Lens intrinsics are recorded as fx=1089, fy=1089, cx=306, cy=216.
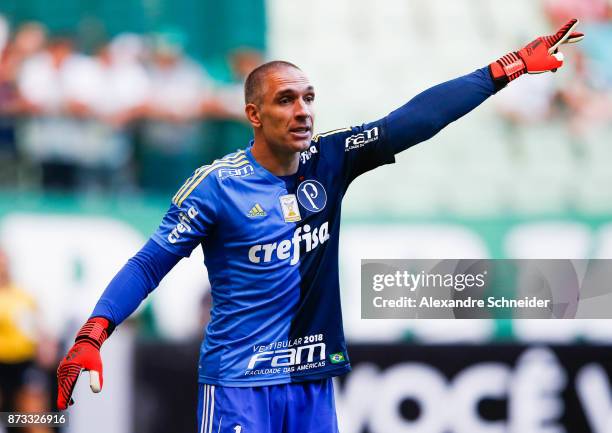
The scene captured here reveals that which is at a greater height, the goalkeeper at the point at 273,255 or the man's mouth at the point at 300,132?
the man's mouth at the point at 300,132

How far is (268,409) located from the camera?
13.8ft

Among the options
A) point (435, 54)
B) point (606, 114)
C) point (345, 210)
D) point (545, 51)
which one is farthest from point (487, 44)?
point (545, 51)

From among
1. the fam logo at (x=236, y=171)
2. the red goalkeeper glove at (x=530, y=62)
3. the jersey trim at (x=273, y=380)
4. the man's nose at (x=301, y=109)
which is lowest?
the jersey trim at (x=273, y=380)

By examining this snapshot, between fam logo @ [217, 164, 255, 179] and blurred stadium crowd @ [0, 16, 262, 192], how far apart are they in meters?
5.23

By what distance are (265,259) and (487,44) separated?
22.0 ft

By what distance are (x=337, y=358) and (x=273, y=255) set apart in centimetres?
49

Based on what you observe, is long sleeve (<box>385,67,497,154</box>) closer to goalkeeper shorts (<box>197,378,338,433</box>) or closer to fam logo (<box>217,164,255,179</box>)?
fam logo (<box>217,164,255,179</box>)

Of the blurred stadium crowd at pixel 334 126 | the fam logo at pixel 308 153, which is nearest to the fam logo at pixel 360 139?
the fam logo at pixel 308 153

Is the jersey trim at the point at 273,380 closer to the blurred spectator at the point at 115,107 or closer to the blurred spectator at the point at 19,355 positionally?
the blurred spectator at the point at 19,355

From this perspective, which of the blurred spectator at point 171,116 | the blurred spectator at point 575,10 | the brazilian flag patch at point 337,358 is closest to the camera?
the brazilian flag patch at point 337,358

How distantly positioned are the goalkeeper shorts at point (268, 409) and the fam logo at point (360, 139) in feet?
3.14

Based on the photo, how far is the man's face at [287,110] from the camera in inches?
167

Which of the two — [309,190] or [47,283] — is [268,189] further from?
[47,283]

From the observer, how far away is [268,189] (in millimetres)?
4301
